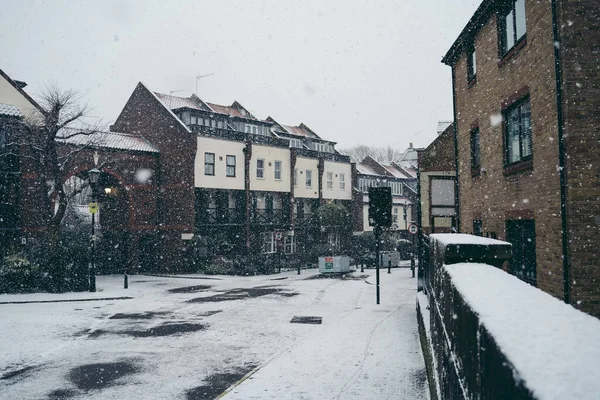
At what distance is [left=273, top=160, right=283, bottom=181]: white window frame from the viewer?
39969 millimetres

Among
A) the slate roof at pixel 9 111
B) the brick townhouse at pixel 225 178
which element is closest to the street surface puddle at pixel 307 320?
the brick townhouse at pixel 225 178

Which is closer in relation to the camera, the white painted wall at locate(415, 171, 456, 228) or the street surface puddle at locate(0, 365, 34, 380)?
the street surface puddle at locate(0, 365, 34, 380)

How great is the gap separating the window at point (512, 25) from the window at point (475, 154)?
3.24 meters

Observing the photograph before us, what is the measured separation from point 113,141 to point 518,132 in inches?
1098

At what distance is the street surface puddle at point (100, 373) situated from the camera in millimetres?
7855

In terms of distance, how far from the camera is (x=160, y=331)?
12234 millimetres

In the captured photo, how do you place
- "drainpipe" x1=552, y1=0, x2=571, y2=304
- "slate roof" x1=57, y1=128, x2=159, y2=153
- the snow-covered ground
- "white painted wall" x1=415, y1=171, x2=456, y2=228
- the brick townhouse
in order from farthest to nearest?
the brick townhouse → "slate roof" x1=57, y1=128, x2=159, y2=153 → "white painted wall" x1=415, y1=171, x2=456, y2=228 → "drainpipe" x1=552, y1=0, x2=571, y2=304 → the snow-covered ground

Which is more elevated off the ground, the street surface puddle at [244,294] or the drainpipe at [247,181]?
the drainpipe at [247,181]

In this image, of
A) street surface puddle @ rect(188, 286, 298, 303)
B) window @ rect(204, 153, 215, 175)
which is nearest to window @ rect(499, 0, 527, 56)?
street surface puddle @ rect(188, 286, 298, 303)

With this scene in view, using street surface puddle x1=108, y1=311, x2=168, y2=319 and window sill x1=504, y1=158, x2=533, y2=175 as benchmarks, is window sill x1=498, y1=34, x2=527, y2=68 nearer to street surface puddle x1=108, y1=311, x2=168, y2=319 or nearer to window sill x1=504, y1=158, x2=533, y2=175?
window sill x1=504, y1=158, x2=533, y2=175

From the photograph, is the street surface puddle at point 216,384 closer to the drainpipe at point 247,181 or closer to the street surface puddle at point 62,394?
the street surface puddle at point 62,394

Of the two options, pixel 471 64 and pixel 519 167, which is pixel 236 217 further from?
pixel 519 167

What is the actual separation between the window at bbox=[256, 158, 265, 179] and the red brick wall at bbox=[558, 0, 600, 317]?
103 feet

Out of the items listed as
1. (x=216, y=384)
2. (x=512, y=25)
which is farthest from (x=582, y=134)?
(x=216, y=384)
